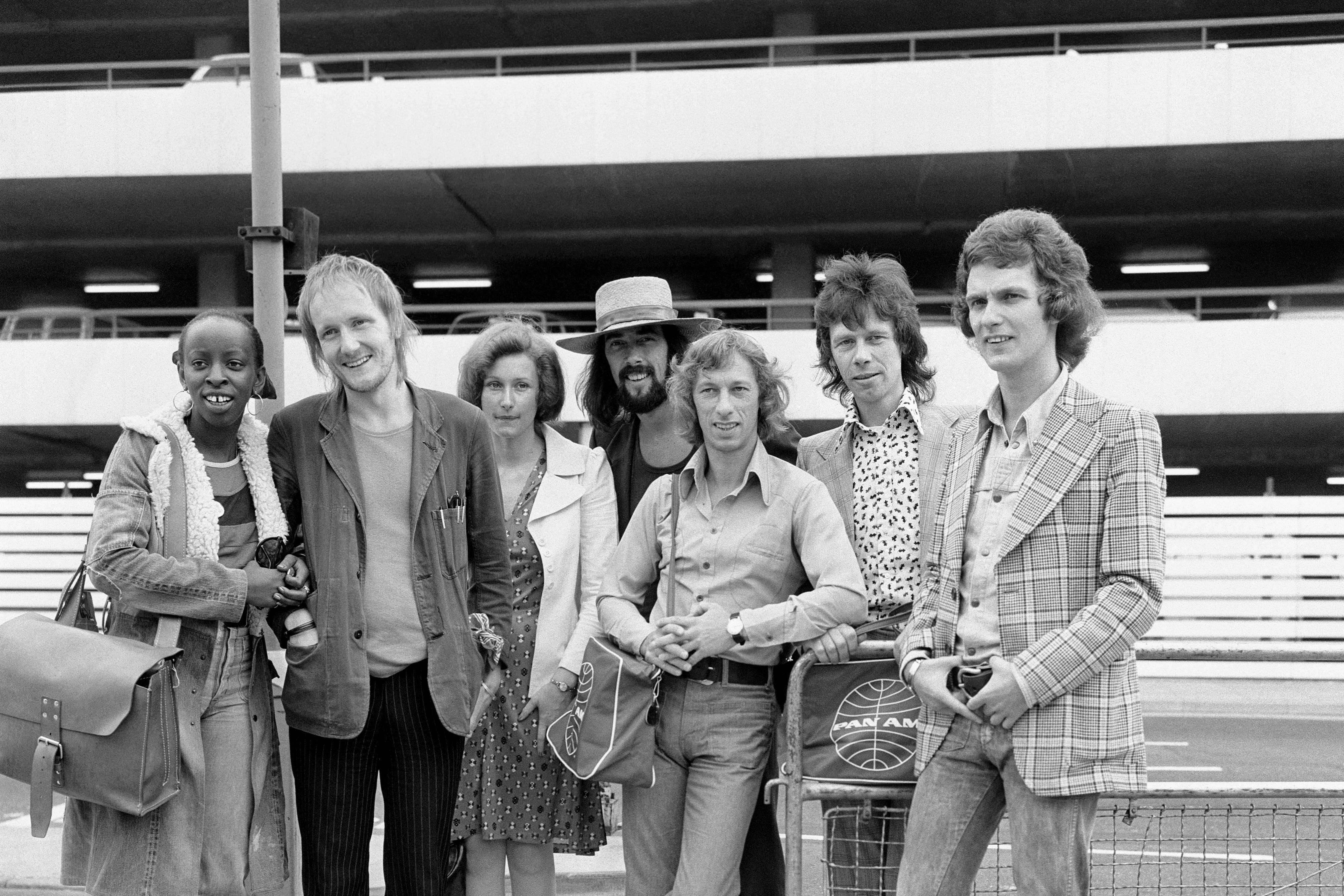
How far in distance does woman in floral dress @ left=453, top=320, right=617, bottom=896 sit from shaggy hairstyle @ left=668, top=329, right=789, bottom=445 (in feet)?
1.92

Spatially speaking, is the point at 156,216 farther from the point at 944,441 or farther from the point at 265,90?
the point at 944,441

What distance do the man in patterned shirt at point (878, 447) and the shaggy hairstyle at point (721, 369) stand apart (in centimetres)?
20

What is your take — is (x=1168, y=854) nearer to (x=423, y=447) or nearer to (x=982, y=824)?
(x=982, y=824)

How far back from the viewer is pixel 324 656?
3.48 meters

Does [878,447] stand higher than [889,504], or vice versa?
[878,447]

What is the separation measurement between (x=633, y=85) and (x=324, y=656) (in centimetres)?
1631

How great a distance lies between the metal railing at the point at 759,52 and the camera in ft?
61.8

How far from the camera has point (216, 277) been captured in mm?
23359

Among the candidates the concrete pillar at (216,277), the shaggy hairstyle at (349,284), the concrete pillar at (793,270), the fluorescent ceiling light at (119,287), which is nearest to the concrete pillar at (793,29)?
the concrete pillar at (793,270)

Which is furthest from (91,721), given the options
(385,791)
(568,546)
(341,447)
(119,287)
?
(119,287)

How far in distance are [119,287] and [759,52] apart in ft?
46.6

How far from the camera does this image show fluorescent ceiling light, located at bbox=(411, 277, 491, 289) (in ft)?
82.3

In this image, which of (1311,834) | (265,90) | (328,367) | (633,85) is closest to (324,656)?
(328,367)

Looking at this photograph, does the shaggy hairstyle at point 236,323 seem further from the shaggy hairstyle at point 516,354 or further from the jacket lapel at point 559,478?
the jacket lapel at point 559,478
